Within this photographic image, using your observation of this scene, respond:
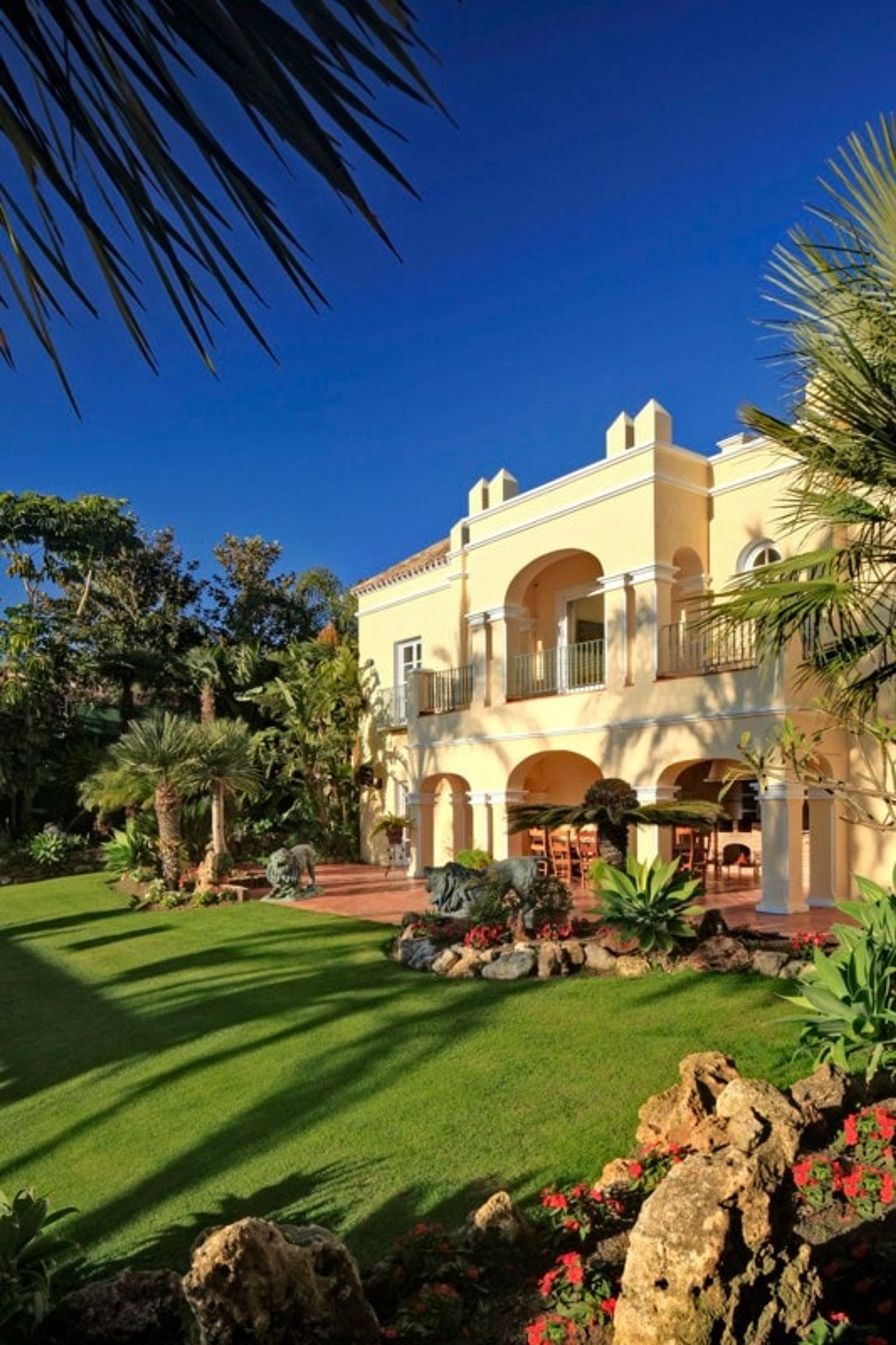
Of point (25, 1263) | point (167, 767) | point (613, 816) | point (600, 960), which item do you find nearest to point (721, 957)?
point (600, 960)

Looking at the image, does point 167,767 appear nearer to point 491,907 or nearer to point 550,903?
point 491,907

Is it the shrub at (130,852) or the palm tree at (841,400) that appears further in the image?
the shrub at (130,852)

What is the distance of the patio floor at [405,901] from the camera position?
12.0 meters

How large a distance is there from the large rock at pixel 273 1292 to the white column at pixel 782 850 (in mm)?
9905

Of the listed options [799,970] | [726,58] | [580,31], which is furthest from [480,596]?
[580,31]

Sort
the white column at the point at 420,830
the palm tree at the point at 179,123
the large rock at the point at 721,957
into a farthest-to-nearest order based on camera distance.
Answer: the white column at the point at 420,830
the large rock at the point at 721,957
the palm tree at the point at 179,123

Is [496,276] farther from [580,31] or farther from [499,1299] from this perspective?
[499,1299]

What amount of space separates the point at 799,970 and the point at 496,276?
6.48 metres

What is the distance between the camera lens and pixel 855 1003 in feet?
18.5

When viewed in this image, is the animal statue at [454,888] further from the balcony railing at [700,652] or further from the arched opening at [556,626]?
the arched opening at [556,626]

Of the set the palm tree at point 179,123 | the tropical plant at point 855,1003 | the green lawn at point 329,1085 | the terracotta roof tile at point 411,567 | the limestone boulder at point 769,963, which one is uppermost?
the terracotta roof tile at point 411,567

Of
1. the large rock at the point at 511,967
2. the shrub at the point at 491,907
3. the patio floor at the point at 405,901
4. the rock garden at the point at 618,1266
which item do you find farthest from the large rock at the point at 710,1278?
the shrub at the point at 491,907

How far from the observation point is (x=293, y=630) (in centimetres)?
3478

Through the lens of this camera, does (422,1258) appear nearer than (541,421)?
Yes
